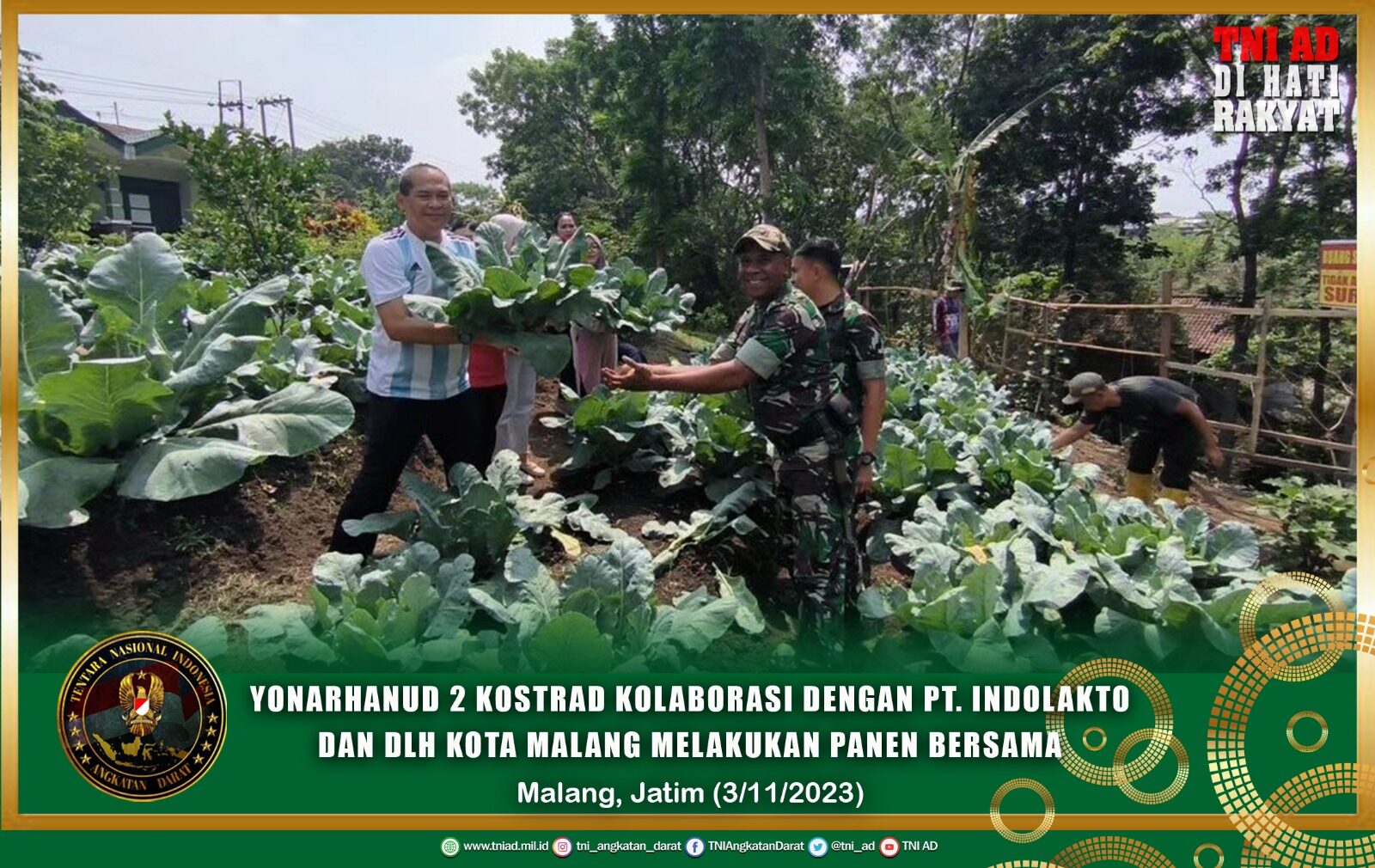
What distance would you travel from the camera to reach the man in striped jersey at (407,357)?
2773 millimetres

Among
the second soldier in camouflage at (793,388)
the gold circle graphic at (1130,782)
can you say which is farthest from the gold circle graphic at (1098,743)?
the second soldier in camouflage at (793,388)

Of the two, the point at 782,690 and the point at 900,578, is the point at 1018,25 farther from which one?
the point at 782,690

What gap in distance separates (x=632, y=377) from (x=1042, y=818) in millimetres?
1574

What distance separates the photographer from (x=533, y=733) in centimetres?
176

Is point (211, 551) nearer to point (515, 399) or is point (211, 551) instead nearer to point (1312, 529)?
point (515, 399)

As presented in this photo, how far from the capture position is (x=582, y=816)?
172 centimetres

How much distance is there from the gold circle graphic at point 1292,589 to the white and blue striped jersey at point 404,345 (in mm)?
2575

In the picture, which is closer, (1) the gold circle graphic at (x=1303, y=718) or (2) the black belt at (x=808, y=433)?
(1) the gold circle graphic at (x=1303, y=718)

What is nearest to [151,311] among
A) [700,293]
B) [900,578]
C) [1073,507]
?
[900,578]

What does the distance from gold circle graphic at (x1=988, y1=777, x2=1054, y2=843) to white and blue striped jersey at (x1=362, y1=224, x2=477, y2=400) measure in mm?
2234

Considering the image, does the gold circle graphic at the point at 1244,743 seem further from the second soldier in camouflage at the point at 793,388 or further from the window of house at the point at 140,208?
the window of house at the point at 140,208

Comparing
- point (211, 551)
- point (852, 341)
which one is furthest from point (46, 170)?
point (852, 341)

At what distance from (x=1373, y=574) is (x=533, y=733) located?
1973 mm
